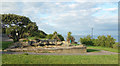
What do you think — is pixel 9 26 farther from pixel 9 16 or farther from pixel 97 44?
pixel 97 44

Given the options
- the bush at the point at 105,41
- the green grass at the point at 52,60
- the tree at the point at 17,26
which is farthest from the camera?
the tree at the point at 17,26

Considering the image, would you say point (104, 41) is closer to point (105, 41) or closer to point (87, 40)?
point (105, 41)

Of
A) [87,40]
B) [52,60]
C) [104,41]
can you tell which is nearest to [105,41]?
[104,41]

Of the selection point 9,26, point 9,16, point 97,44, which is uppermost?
point 9,16

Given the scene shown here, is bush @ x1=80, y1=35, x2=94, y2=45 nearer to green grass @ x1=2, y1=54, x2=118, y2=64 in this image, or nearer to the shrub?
the shrub

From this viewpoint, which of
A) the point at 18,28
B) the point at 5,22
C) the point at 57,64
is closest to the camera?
the point at 57,64

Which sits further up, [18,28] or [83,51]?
[18,28]

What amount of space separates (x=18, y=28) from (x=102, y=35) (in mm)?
14221

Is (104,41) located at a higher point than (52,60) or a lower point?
higher

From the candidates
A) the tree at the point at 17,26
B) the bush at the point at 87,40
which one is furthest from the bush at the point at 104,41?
the tree at the point at 17,26

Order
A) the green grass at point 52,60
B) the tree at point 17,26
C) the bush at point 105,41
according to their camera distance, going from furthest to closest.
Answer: the tree at point 17,26 → the bush at point 105,41 → the green grass at point 52,60

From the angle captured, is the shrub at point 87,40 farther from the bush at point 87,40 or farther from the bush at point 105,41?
the bush at point 105,41

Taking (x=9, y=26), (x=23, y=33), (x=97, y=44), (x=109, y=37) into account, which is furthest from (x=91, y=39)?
(x=9, y=26)

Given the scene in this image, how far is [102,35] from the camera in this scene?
2014 centimetres
